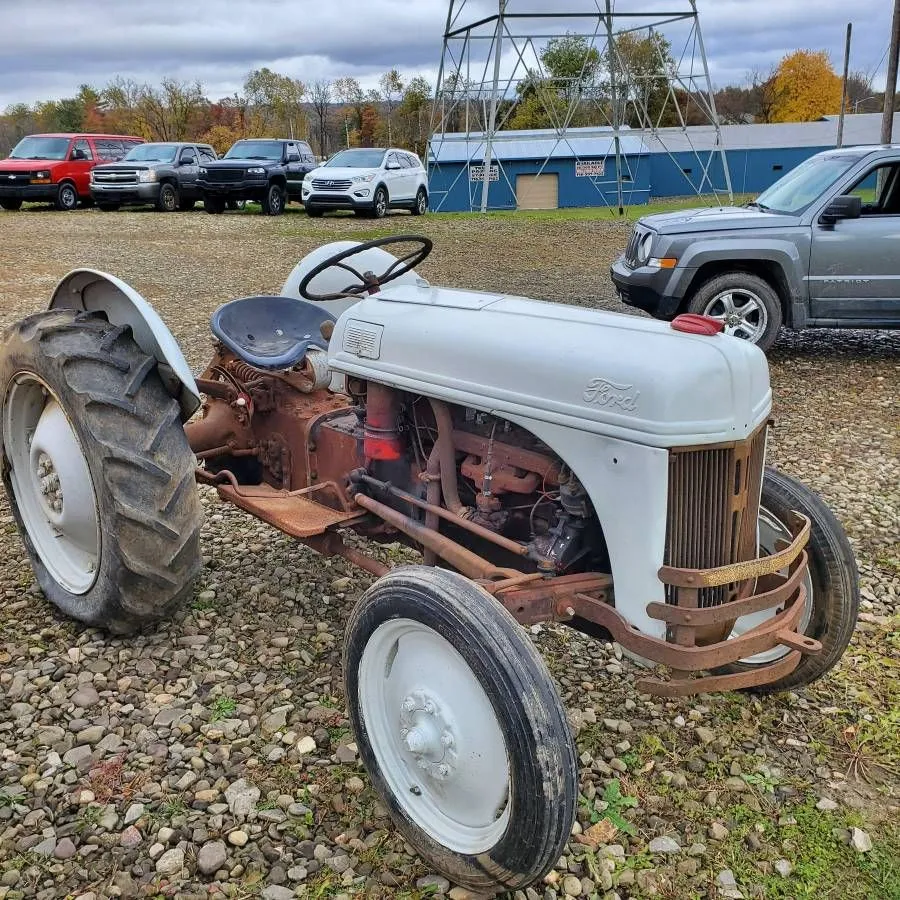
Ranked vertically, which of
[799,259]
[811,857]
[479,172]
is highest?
[479,172]

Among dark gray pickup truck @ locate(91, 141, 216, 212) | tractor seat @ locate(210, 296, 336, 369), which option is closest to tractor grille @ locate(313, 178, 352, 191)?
dark gray pickup truck @ locate(91, 141, 216, 212)

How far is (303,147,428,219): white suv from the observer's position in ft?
57.0

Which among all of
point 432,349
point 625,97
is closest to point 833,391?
point 432,349

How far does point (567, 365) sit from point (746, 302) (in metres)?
5.68

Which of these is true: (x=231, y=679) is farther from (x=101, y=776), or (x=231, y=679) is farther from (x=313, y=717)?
(x=101, y=776)

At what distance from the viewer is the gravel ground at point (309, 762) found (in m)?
2.29

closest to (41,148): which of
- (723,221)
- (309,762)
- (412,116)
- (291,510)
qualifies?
(723,221)

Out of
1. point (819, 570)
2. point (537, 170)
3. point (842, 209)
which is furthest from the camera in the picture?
point (537, 170)

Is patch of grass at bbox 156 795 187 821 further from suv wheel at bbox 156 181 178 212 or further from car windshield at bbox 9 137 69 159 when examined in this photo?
car windshield at bbox 9 137 69 159

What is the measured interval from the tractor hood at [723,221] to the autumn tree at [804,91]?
53.9 metres

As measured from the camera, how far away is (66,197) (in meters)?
19.7

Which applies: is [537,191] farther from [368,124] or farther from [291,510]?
[368,124]

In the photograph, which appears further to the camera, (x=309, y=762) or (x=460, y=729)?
(x=309, y=762)

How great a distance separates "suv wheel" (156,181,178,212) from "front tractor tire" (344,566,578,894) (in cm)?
1944
